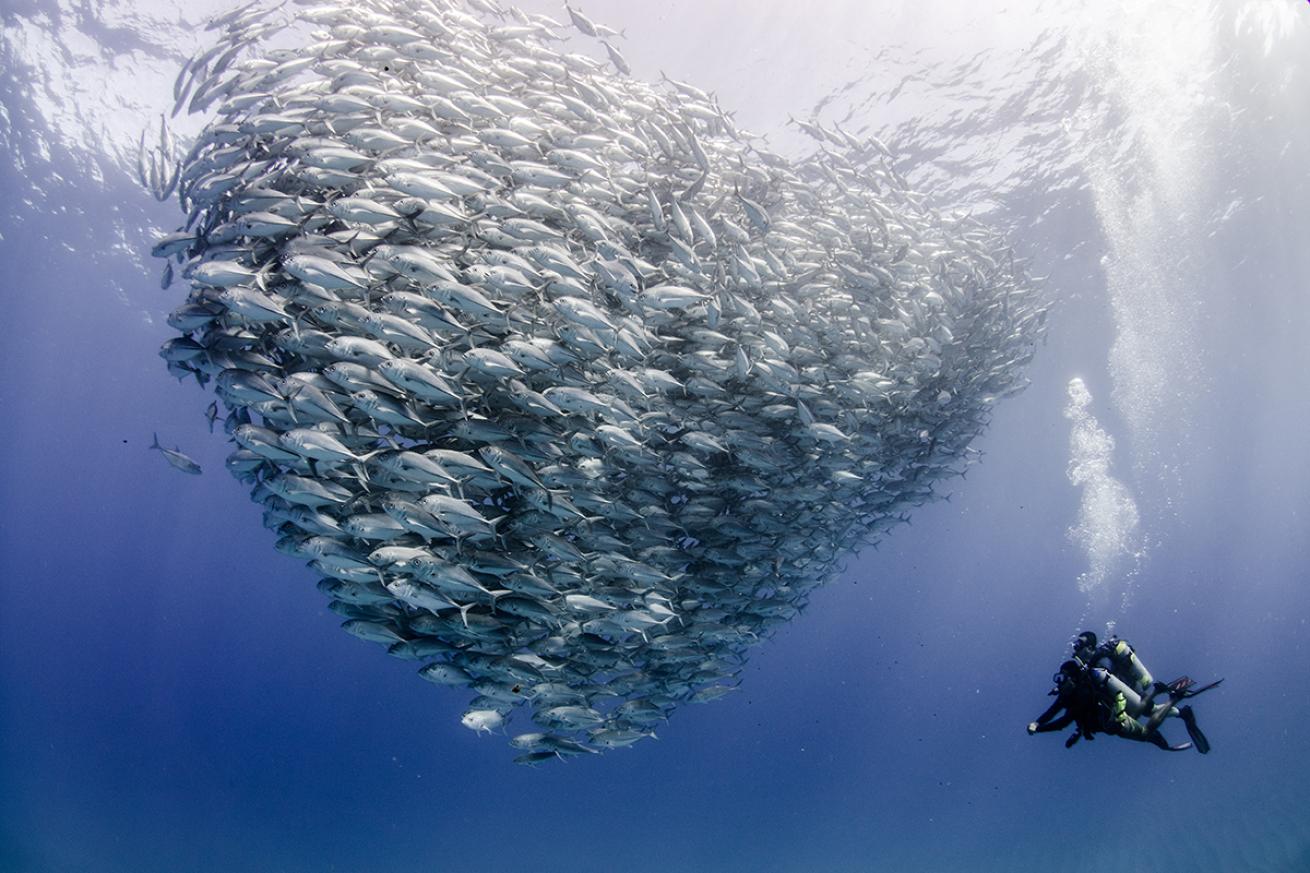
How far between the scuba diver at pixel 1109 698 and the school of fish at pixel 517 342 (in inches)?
137

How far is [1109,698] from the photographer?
7.09m

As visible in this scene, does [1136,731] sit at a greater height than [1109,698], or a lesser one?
lesser

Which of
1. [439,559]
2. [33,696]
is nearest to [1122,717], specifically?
[439,559]

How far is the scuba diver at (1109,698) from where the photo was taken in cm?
710

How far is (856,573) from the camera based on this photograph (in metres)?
69.3

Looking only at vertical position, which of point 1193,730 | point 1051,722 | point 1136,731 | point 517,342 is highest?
point 517,342

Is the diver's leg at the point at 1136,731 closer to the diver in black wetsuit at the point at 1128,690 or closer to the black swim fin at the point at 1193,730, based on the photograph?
the diver in black wetsuit at the point at 1128,690

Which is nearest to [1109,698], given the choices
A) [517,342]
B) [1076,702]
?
[1076,702]

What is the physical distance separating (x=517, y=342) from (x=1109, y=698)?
680 cm

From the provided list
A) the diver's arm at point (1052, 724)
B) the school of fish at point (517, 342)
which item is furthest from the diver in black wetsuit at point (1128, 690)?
the school of fish at point (517, 342)

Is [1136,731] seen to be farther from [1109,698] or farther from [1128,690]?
[1109,698]

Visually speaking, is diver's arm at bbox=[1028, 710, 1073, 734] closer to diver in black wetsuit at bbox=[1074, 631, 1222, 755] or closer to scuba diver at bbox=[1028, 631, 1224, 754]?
scuba diver at bbox=[1028, 631, 1224, 754]

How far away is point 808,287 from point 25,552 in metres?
94.0

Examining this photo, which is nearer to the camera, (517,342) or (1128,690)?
(517,342)
